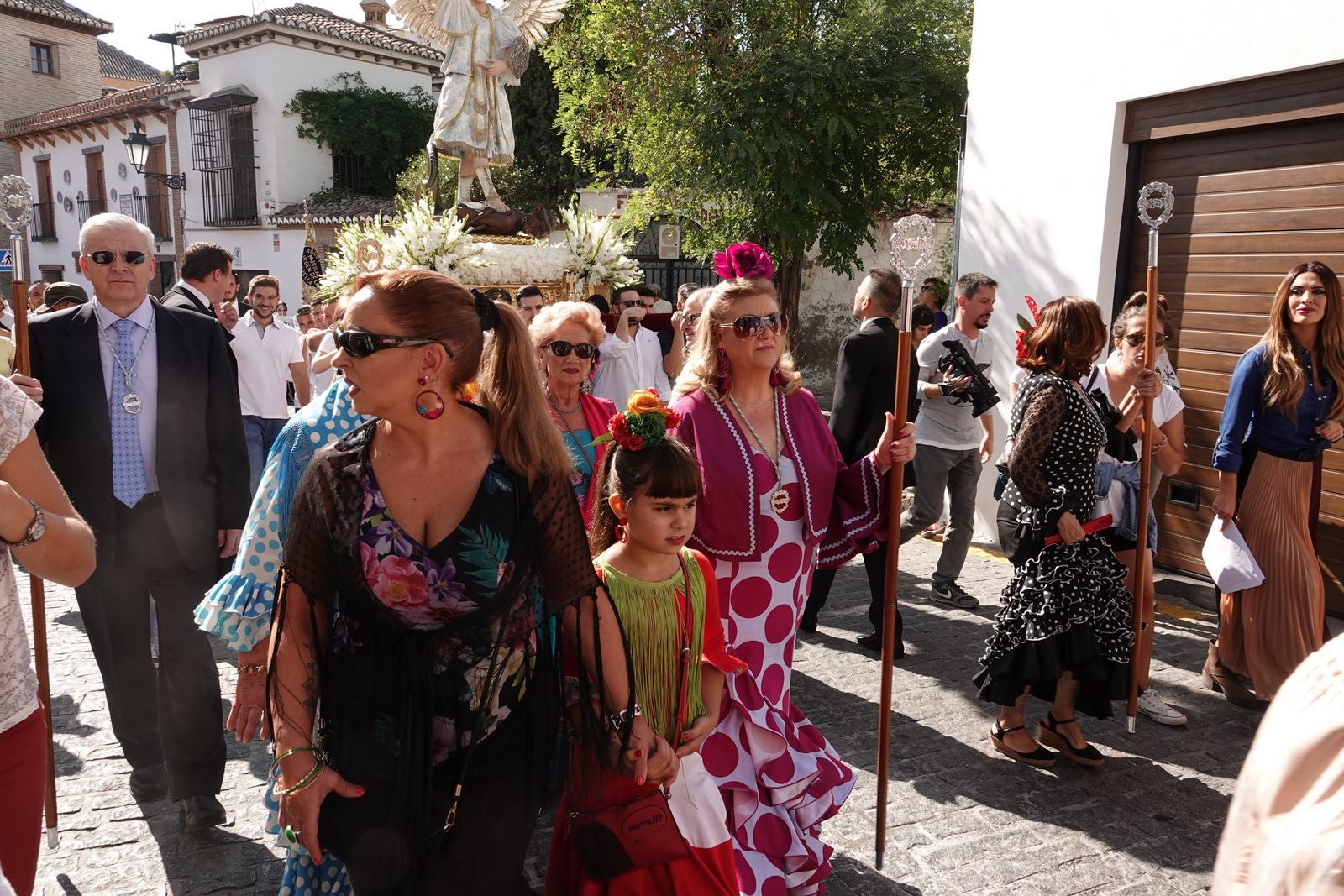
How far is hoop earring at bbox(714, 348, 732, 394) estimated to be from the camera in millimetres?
3699

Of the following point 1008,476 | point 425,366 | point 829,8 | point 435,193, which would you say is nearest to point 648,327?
point 435,193

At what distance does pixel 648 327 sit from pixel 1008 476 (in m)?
4.76

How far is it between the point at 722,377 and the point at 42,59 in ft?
137

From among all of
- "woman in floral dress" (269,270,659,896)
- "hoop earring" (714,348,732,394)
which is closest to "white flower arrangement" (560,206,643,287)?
"hoop earring" (714,348,732,394)

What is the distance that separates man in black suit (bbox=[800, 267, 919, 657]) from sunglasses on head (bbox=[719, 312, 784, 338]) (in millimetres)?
2285

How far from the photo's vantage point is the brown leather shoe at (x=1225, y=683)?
503 cm

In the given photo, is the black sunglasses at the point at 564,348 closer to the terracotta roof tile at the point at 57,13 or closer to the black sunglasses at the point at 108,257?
the black sunglasses at the point at 108,257

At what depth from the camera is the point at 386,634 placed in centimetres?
225

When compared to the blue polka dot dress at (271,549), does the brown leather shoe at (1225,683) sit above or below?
below

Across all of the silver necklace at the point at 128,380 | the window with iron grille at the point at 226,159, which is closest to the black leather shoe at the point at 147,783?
the silver necklace at the point at 128,380

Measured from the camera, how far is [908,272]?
3652mm

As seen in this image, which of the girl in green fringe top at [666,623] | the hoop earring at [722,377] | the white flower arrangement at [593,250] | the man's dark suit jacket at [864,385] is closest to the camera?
the girl in green fringe top at [666,623]

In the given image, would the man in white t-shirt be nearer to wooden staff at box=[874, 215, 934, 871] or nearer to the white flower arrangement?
the white flower arrangement

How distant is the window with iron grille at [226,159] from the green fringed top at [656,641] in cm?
2675
